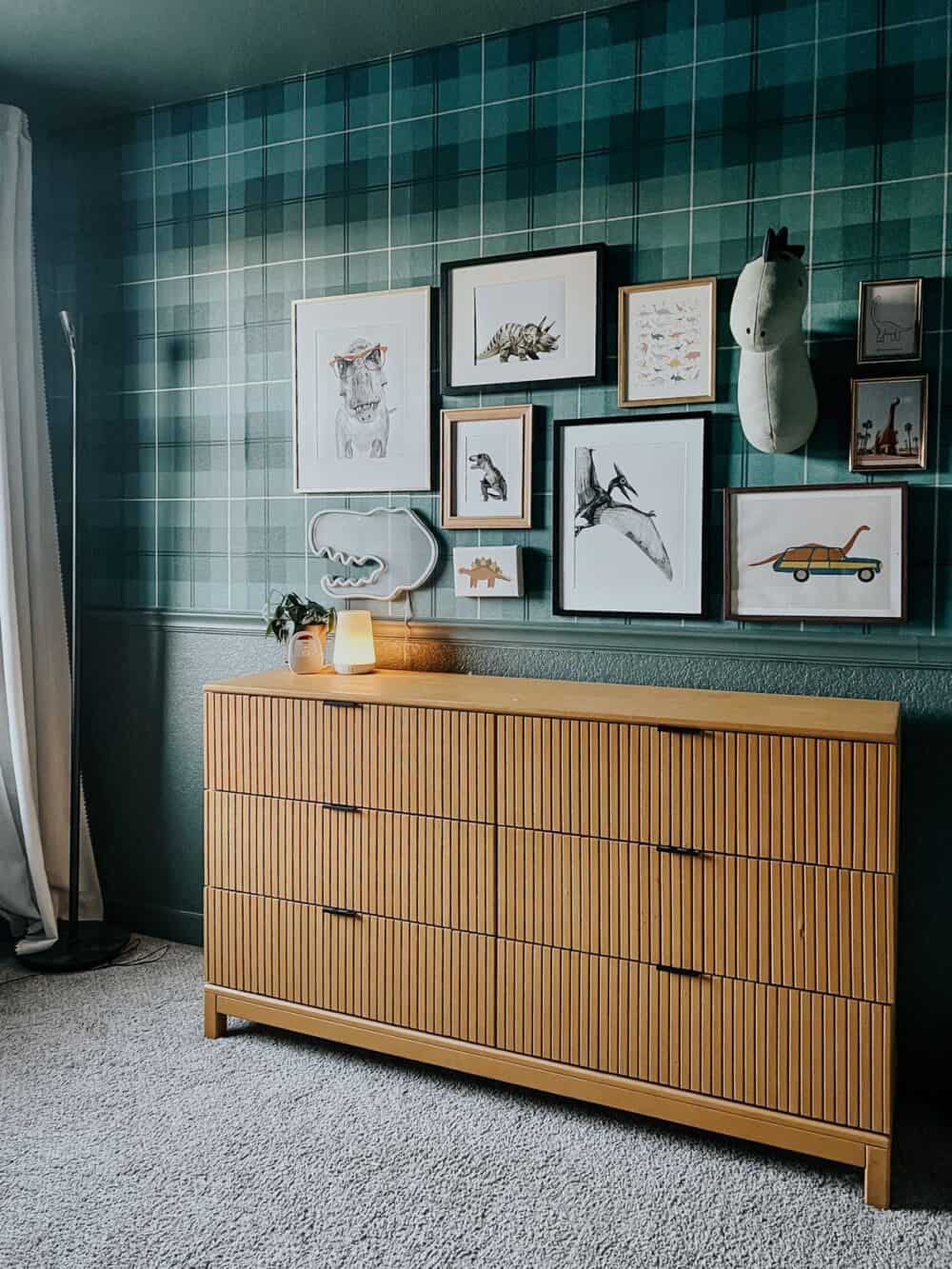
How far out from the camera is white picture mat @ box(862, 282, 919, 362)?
2105mm

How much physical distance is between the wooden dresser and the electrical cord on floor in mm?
524

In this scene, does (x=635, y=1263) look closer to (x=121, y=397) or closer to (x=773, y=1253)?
(x=773, y=1253)

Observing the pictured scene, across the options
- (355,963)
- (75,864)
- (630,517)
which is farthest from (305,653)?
(75,864)

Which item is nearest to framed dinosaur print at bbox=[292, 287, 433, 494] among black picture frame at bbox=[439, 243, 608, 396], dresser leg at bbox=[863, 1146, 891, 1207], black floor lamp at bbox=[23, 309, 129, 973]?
black picture frame at bbox=[439, 243, 608, 396]

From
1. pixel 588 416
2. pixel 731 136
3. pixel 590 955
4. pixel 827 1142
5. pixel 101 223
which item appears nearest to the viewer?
pixel 827 1142

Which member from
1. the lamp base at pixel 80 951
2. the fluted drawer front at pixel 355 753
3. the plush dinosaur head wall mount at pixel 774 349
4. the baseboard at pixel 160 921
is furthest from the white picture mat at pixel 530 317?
the lamp base at pixel 80 951

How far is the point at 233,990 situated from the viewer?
7.98 ft

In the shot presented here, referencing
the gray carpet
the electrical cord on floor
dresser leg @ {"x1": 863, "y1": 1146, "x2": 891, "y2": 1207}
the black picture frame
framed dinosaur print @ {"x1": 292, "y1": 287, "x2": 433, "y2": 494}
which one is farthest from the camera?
the electrical cord on floor

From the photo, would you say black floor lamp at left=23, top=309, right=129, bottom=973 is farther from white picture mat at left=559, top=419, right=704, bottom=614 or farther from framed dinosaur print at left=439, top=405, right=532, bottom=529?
white picture mat at left=559, top=419, right=704, bottom=614

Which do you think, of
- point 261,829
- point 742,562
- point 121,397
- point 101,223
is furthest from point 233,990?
point 101,223

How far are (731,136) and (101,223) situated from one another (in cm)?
193

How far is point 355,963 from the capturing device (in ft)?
7.50

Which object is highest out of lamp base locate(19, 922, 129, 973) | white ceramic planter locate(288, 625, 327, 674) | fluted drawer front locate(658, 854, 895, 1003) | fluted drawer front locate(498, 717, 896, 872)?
white ceramic planter locate(288, 625, 327, 674)

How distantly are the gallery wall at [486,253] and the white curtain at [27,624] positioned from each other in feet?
0.55
